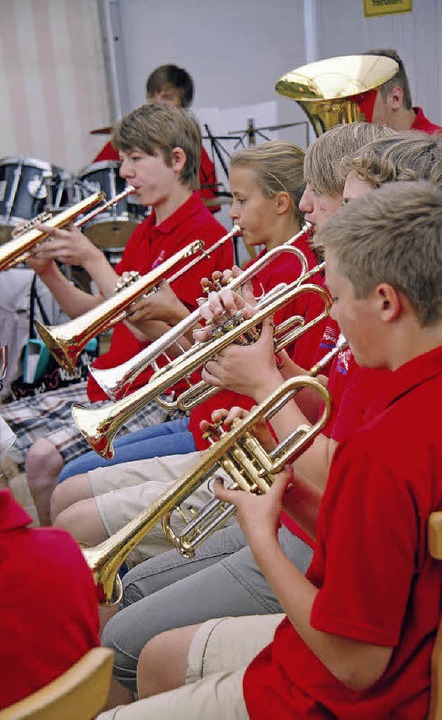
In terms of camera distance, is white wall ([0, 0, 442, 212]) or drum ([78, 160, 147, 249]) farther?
white wall ([0, 0, 442, 212])

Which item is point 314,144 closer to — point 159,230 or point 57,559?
point 159,230

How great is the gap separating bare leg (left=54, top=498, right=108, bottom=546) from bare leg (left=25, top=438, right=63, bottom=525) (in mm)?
406

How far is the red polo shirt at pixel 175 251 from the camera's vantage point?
8.13 ft

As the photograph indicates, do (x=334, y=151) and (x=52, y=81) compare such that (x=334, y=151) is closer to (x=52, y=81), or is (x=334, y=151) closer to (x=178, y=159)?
(x=178, y=159)

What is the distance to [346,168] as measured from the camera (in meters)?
1.60

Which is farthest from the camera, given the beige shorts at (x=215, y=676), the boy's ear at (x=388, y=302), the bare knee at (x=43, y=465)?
the bare knee at (x=43, y=465)

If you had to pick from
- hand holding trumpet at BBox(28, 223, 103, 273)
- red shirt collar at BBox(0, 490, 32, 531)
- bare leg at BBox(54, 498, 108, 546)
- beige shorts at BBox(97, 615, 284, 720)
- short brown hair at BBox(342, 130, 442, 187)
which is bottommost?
bare leg at BBox(54, 498, 108, 546)

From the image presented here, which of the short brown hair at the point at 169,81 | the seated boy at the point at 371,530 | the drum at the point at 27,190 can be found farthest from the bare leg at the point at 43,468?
the short brown hair at the point at 169,81

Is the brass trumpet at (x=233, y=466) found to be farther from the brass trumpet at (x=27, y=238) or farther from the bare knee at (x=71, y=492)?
the brass trumpet at (x=27, y=238)

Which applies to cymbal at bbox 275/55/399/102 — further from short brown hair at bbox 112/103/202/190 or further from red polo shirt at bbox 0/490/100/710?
red polo shirt at bbox 0/490/100/710

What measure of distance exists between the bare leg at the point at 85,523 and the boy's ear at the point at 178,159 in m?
1.20

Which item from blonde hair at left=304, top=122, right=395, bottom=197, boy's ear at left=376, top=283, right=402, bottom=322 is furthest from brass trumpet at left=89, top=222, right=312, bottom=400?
boy's ear at left=376, top=283, right=402, bottom=322

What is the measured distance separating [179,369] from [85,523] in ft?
1.64

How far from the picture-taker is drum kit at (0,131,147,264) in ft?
13.9
